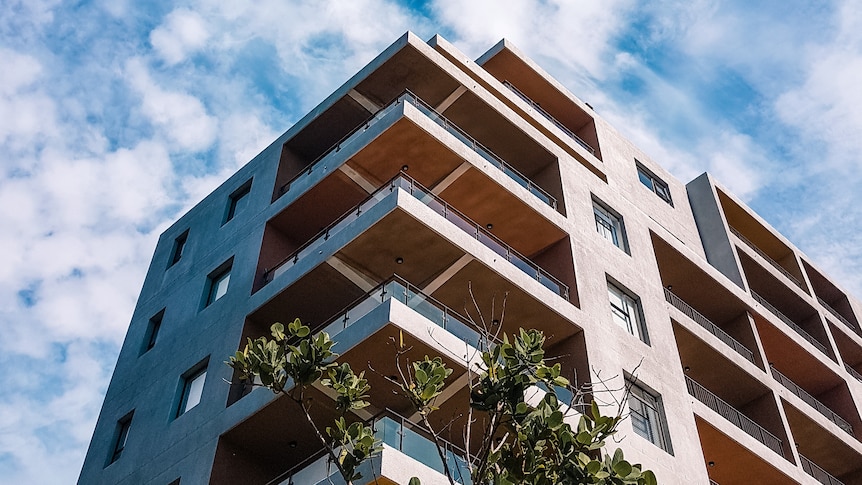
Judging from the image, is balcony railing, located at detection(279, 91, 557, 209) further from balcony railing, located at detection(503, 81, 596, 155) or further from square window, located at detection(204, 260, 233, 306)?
balcony railing, located at detection(503, 81, 596, 155)

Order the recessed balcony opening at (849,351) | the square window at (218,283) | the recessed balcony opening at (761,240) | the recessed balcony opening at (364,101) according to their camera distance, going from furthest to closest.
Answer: the recessed balcony opening at (849,351)
the recessed balcony opening at (761,240)
the recessed balcony opening at (364,101)
the square window at (218,283)

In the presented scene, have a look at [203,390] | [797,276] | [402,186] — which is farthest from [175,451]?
[797,276]

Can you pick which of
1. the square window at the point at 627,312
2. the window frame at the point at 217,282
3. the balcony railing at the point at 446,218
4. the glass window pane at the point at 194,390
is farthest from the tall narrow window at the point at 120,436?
the square window at the point at 627,312

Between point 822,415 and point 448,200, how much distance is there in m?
15.3

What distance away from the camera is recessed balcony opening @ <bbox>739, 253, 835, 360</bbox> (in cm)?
3459

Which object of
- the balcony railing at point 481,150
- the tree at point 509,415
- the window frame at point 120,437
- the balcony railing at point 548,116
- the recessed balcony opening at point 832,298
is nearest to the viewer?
the tree at point 509,415

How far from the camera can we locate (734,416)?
26984mm

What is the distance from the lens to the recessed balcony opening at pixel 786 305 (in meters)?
34.6

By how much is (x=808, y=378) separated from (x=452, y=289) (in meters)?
17.5

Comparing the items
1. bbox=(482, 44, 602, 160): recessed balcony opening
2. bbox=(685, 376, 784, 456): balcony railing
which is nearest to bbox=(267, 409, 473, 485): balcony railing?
bbox=(685, 376, 784, 456): balcony railing

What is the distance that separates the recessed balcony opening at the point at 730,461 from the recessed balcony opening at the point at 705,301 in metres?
3.98

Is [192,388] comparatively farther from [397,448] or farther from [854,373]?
[854,373]

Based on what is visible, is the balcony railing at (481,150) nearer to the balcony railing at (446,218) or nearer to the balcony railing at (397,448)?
the balcony railing at (446,218)

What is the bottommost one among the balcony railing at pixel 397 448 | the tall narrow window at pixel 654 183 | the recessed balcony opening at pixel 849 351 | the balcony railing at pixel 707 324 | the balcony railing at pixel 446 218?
the balcony railing at pixel 397 448
